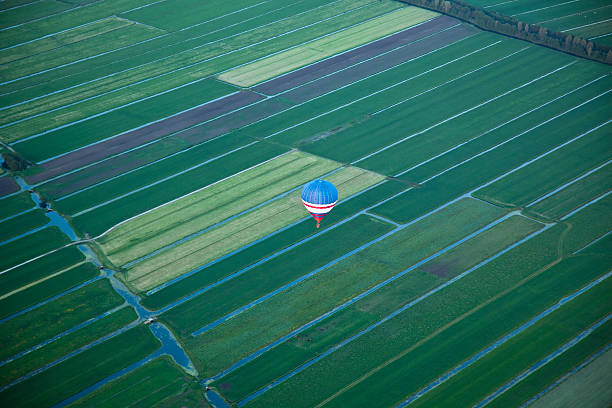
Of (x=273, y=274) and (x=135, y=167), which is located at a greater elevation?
(x=135, y=167)

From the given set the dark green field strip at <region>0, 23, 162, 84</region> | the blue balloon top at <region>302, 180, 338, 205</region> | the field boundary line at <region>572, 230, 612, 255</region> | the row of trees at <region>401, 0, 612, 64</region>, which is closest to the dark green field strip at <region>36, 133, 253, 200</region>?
the blue balloon top at <region>302, 180, 338, 205</region>

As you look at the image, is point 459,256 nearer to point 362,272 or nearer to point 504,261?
point 504,261

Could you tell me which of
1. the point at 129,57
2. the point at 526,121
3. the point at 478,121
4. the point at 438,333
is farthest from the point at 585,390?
the point at 129,57

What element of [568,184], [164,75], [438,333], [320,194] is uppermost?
[164,75]

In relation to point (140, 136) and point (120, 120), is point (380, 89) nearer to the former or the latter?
point (140, 136)

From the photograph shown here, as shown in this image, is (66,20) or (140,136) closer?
(140,136)
